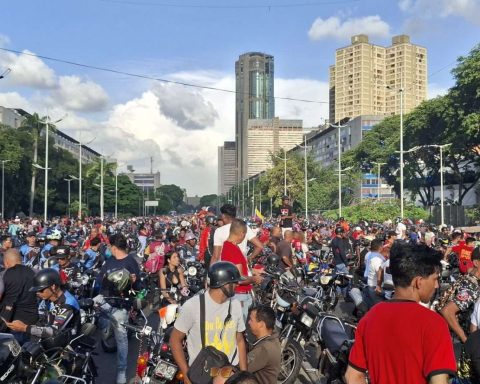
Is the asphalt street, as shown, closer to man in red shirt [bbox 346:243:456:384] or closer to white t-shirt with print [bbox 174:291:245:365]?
white t-shirt with print [bbox 174:291:245:365]

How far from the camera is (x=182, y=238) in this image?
52.9ft

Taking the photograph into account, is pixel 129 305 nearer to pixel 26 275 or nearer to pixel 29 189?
pixel 26 275

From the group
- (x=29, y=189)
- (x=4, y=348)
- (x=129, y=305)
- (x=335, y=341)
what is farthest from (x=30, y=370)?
(x=29, y=189)

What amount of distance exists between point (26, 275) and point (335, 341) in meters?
3.23

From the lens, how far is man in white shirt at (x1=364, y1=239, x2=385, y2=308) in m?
9.47

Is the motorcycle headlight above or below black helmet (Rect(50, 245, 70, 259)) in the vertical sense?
below

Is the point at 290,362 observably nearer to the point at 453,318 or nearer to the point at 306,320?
the point at 306,320

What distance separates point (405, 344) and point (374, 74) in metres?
148

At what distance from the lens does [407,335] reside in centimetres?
283

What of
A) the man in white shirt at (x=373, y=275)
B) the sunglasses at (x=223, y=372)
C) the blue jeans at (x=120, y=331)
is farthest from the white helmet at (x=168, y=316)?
the man in white shirt at (x=373, y=275)

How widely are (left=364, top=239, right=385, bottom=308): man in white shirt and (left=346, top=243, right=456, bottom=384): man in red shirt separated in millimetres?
6409

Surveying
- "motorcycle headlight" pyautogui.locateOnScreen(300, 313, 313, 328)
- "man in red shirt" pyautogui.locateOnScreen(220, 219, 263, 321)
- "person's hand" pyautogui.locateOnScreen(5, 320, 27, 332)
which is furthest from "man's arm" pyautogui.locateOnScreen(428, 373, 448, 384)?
"motorcycle headlight" pyautogui.locateOnScreen(300, 313, 313, 328)

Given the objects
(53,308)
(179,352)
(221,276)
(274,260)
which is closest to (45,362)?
(53,308)

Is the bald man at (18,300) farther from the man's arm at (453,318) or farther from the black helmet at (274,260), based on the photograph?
the black helmet at (274,260)
